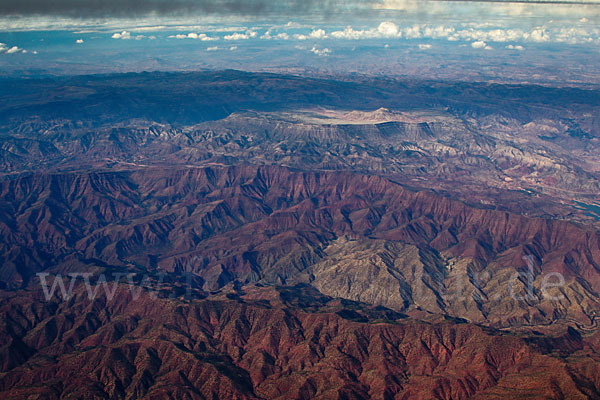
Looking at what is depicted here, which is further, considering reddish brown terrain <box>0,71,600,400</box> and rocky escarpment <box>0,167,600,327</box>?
rocky escarpment <box>0,167,600,327</box>

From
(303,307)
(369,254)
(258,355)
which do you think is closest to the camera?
(258,355)

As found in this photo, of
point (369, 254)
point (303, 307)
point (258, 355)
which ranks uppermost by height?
point (258, 355)

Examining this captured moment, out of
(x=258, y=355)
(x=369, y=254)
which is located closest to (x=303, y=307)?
(x=258, y=355)

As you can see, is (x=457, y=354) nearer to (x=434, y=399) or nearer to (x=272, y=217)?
(x=434, y=399)

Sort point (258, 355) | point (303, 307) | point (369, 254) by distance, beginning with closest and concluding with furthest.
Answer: point (258, 355) → point (303, 307) → point (369, 254)

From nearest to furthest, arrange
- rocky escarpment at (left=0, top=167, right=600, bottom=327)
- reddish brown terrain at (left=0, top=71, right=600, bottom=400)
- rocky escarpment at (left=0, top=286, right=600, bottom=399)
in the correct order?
1. rocky escarpment at (left=0, top=286, right=600, bottom=399)
2. reddish brown terrain at (left=0, top=71, right=600, bottom=400)
3. rocky escarpment at (left=0, top=167, right=600, bottom=327)

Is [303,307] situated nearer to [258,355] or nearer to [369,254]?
[258,355]

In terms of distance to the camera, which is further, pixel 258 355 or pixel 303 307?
pixel 303 307

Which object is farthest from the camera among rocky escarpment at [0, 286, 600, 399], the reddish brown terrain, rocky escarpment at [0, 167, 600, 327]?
rocky escarpment at [0, 167, 600, 327]

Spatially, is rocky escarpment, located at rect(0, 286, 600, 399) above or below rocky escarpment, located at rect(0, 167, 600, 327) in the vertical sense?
above

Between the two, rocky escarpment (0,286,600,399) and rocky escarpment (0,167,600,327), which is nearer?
rocky escarpment (0,286,600,399)

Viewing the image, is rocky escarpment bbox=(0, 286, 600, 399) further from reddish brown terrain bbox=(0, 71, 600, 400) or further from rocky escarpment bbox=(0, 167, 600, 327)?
rocky escarpment bbox=(0, 167, 600, 327)

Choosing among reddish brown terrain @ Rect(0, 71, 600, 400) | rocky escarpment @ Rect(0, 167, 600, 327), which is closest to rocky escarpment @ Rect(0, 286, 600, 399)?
reddish brown terrain @ Rect(0, 71, 600, 400)

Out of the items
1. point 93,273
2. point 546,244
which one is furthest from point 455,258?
point 93,273
